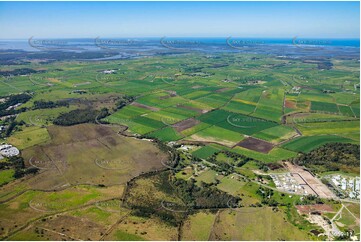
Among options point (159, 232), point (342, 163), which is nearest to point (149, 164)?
point (159, 232)

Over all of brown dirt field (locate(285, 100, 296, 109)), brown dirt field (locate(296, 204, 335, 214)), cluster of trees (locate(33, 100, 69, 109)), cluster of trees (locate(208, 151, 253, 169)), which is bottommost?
brown dirt field (locate(296, 204, 335, 214))

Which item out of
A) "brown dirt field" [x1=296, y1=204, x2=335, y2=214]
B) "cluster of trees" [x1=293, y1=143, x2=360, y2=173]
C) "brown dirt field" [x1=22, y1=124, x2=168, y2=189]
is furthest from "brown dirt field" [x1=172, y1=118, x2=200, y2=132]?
"brown dirt field" [x1=296, y1=204, x2=335, y2=214]

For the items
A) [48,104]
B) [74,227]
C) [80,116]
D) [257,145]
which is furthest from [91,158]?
[48,104]

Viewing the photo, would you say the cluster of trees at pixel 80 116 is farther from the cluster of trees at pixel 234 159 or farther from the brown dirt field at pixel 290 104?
the brown dirt field at pixel 290 104

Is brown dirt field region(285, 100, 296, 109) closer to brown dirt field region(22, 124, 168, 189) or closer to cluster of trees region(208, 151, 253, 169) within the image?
cluster of trees region(208, 151, 253, 169)

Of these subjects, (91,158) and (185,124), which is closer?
(91,158)

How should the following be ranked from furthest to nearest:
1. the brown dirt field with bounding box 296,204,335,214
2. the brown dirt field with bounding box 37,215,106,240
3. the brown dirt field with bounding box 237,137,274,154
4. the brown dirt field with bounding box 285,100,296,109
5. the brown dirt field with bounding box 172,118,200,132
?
the brown dirt field with bounding box 285,100,296,109 → the brown dirt field with bounding box 172,118,200,132 → the brown dirt field with bounding box 237,137,274,154 → the brown dirt field with bounding box 296,204,335,214 → the brown dirt field with bounding box 37,215,106,240

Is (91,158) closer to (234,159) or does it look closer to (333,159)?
(234,159)

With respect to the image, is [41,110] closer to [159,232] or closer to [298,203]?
[159,232]
